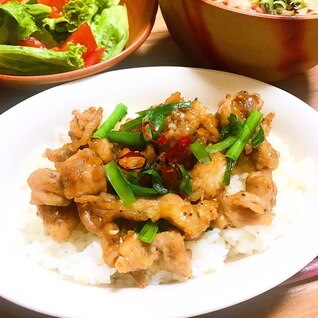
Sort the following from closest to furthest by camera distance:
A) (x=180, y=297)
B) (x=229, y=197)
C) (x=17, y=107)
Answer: (x=180, y=297) < (x=229, y=197) < (x=17, y=107)

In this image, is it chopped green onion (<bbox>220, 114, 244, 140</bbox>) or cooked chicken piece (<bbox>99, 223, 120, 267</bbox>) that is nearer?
cooked chicken piece (<bbox>99, 223, 120, 267</bbox>)

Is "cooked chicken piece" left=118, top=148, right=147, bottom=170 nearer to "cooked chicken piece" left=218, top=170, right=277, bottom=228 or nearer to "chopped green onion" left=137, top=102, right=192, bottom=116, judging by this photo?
"chopped green onion" left=137, top=102, right=192, bottom=116

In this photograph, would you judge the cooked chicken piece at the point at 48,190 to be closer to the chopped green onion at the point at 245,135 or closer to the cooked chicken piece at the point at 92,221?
the cooked chicken piece at the point at 92,221

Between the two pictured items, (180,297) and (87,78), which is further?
(87,78)

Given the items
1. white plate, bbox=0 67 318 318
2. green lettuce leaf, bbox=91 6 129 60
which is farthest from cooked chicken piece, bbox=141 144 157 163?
green lettuce leaf, bbox=91 6 129 60

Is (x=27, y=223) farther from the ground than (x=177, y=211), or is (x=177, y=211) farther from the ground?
(x=177, y=211)

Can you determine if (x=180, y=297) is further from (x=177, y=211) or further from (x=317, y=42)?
(x=317, y=42)

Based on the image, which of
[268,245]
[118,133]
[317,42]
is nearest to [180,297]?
[268,245]
